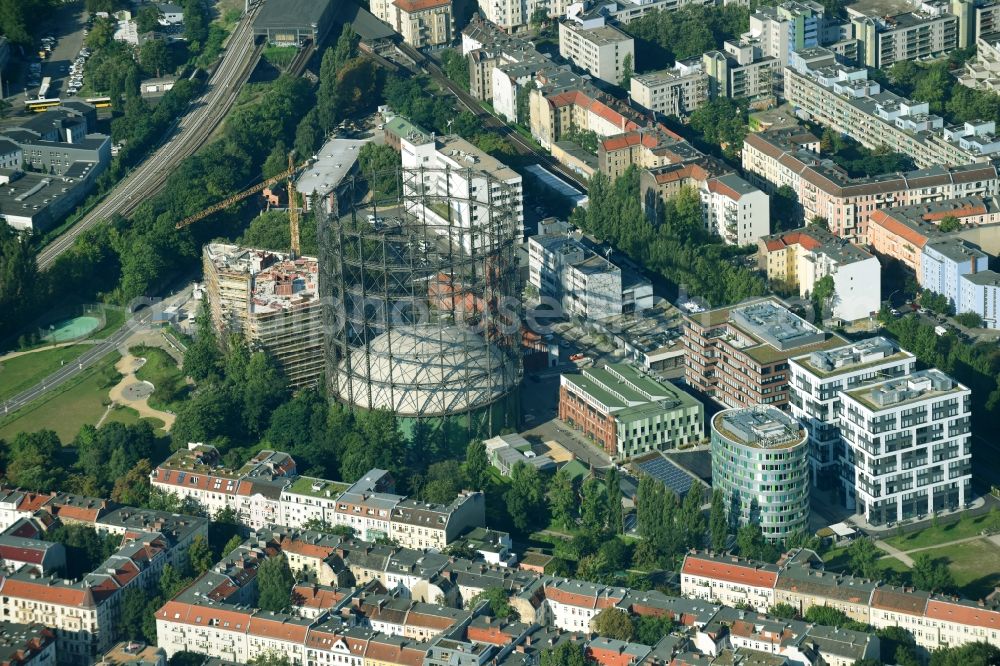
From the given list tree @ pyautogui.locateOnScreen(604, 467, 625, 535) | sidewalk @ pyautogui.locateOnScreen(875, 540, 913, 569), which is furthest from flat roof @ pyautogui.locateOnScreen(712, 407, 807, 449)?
sidewalk @ pyautogui.locateOnScreen(875, 540, 913, 569)

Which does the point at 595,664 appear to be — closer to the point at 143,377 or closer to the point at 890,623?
the point at 890,623

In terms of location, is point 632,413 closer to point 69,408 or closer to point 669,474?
point 669,474

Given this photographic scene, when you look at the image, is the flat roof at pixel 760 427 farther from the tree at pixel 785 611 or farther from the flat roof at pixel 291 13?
the flat roof at pixel 291 13

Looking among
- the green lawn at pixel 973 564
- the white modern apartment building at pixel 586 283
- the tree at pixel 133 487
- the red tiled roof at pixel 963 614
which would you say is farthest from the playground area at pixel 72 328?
the red tiled roof at pixel 963 614

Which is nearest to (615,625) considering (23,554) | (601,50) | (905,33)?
(23,554)

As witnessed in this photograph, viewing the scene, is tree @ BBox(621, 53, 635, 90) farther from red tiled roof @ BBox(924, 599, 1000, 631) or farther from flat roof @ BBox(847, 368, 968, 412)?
red tiled roof @ BBox(924, 599, 1000, 631)

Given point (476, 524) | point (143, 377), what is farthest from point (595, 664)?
point (143, 377)
